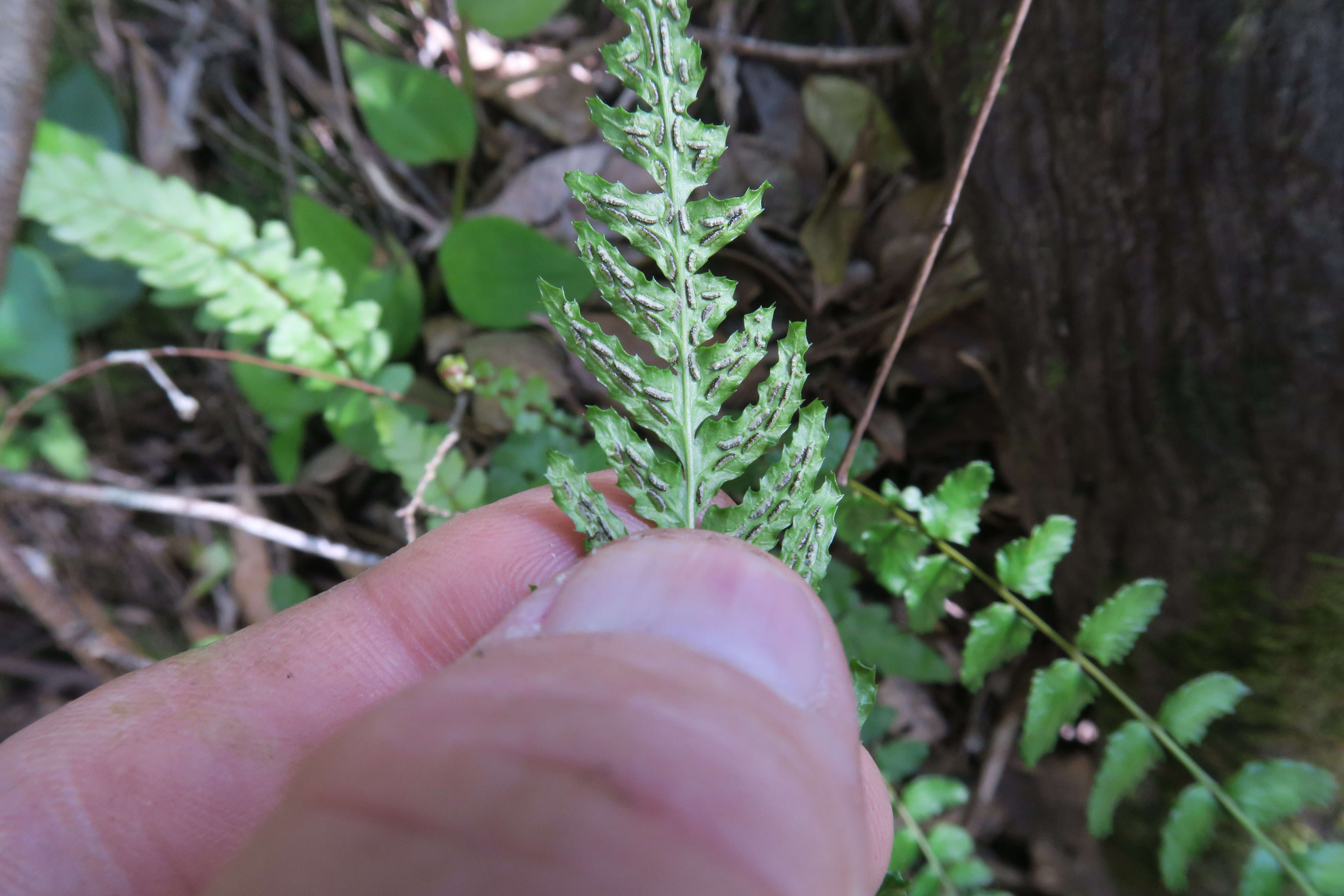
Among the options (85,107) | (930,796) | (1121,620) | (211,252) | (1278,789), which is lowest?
(930,796)

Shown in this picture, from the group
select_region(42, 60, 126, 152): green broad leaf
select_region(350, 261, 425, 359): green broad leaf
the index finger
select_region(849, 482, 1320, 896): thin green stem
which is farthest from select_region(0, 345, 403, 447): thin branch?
select_region(849, 482, 1320, 896): thin green stem

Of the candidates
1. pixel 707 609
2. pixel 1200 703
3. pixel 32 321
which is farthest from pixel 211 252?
pixel 1200 703

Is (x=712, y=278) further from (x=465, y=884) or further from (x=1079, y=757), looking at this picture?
(x=1079, y=757)

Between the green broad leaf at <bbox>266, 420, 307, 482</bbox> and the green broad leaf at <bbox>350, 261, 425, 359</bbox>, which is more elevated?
the green broad leaf at <bbox>350, 261, 425, 359</bbox>

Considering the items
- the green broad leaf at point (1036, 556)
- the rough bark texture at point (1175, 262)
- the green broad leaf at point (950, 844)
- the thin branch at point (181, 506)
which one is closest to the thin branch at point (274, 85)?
the thin branch at point (181, 506)

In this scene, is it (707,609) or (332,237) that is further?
(332,237)

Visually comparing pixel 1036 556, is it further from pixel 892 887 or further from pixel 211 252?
pixel 211 252

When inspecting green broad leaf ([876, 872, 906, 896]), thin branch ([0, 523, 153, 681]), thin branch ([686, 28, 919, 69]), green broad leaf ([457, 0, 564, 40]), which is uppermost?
green broad leaf ([457, 0, 564, 40])

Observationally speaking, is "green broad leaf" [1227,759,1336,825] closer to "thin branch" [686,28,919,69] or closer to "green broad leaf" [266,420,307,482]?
"thin branch" [686,28,919,69]
